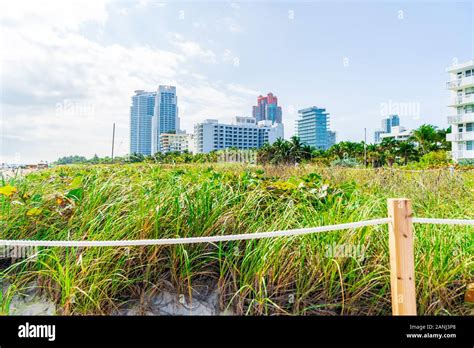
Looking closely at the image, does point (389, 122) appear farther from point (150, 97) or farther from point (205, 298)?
point (205, 298)

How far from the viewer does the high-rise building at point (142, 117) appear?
5094mm

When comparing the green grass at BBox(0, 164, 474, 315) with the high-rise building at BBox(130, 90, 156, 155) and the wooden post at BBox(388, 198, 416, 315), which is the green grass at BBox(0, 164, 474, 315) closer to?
the wooden post at BBox(388, 198, 416, 315)

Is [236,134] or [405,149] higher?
[236,134]

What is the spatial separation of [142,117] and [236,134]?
2.23 meters

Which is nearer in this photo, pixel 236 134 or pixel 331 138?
pixel 236 134

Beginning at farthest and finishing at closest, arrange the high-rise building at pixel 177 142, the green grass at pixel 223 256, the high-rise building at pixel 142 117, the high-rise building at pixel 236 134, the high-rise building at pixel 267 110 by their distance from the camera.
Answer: the high-rise building at pixel 267 110 → the high-rise building at pixel 236 134 → the high-rise building at pixel 177 142 → the high-rise building at pixel 142 117 → the green grass at pixel 223 256

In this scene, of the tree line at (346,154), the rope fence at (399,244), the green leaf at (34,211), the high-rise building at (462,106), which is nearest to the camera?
the rope fence at (399,244)

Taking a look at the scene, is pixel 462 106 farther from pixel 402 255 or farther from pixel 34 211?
pixel 34 211

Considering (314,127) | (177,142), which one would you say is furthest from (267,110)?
(177,142)

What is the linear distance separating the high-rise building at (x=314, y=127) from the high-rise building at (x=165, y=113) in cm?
283

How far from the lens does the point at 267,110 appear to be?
880 centimetres

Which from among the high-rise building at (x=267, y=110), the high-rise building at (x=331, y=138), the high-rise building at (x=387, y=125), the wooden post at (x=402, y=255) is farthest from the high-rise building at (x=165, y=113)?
the high-rise building at (x=387, y=125)

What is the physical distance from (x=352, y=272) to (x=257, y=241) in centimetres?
47

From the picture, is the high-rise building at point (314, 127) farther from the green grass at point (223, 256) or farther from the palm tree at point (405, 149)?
the green grass at point (223, 256)
